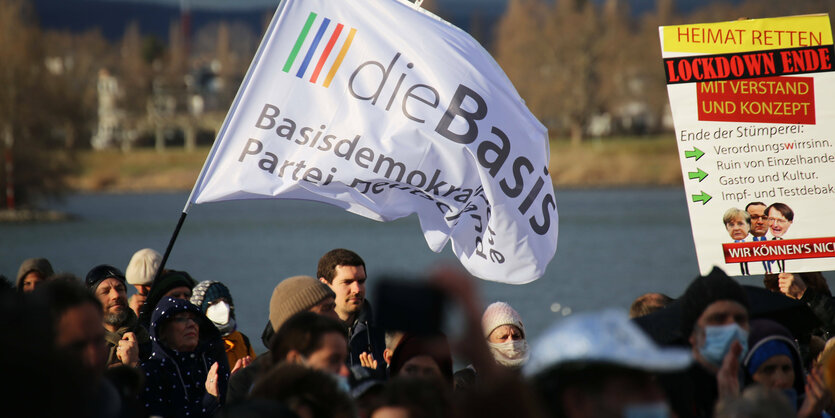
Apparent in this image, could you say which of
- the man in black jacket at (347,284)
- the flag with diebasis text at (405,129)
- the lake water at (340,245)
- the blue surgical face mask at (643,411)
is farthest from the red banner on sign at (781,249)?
the lake water at (340,245)

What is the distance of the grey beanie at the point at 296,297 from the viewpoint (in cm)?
530

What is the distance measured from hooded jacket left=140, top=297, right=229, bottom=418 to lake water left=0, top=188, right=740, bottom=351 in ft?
Answer: 48.6

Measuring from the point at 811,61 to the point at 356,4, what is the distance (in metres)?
2.95

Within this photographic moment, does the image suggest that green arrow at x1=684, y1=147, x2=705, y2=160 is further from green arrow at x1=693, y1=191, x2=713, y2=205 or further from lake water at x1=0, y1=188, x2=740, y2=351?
lake water at x1=0, y1=188, x2=740, y2=351

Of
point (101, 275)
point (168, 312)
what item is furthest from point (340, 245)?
point (168, 312)

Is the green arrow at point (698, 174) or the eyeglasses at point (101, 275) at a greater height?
the green arrow at point (698, 174)

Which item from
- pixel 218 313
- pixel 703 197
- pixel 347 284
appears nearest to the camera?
pixel 347 284

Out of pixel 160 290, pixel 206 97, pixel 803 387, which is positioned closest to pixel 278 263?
pixel 160 290

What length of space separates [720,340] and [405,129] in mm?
2699

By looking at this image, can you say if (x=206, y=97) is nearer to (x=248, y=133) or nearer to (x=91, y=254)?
(x=91, y=254)

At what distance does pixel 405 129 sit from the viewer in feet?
21.0

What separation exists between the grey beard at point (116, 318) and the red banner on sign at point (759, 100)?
3.79m

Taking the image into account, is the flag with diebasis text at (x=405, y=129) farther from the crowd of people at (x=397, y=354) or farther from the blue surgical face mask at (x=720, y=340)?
the blue surgical face mask at (x=720, y=340)

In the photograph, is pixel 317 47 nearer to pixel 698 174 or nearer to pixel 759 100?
pixel 698 174
